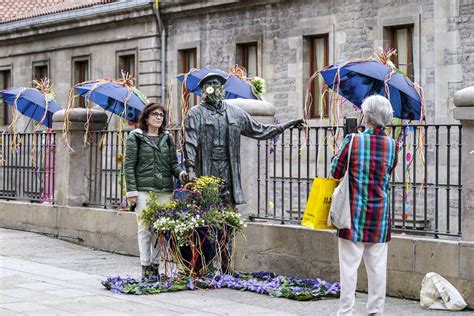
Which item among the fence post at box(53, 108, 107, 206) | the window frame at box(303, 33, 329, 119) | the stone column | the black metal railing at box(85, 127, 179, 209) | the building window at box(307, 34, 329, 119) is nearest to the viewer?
the stone column

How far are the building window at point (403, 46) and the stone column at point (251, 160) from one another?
31.3ft

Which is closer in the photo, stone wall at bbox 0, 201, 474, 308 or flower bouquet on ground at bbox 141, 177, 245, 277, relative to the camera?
stone wall at bbox 0, 201, 474, 308

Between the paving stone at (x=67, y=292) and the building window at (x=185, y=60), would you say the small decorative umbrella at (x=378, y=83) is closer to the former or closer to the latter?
the paving stone at (x=67, y=292)

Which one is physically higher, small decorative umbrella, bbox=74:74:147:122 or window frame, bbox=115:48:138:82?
window frame, bbox=115:48:138:82

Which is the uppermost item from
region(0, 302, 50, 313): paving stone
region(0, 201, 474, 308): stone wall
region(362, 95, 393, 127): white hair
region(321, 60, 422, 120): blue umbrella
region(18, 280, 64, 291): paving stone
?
region(321, 60, 422, 120): blue umbrella

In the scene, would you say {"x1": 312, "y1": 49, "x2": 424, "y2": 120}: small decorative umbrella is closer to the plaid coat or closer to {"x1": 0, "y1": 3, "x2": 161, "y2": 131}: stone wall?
the plaid coat

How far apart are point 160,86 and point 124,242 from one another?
15.6 metres

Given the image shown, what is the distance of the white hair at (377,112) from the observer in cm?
941

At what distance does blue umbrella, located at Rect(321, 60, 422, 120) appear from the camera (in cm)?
1417

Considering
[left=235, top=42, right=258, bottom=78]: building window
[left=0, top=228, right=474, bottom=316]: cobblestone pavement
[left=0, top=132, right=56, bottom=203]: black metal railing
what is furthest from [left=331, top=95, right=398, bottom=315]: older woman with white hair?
[left=235, top=42, right=258, bottom=78]: building window

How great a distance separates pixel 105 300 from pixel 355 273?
9.23 ft

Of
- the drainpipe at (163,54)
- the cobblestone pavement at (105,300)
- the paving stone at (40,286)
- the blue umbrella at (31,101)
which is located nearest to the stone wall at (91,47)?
the drainpipe at (163,54)

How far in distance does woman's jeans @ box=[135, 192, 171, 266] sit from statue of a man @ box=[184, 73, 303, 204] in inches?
23.7

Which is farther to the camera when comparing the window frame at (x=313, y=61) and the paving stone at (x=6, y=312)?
the window frame at (x=313, y=61)
